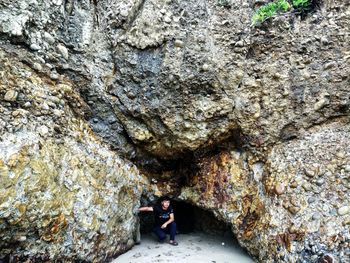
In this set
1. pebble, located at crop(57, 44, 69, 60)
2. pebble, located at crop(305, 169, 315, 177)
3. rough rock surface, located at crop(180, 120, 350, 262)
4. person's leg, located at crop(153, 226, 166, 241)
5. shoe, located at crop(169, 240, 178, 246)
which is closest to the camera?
rough rock surface, located at crop(180, 120, 350, 262)

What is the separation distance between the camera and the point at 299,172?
4.94 metres

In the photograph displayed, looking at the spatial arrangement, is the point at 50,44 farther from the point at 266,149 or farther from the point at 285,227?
the point at 285,227

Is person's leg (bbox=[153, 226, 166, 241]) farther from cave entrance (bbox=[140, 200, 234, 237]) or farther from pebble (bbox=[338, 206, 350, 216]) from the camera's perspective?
pebble (bbox=[338, 206, 350, 216])

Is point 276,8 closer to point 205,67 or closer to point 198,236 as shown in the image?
point 205,67

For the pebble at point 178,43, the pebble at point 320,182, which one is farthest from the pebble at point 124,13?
the pebble at point 320,182

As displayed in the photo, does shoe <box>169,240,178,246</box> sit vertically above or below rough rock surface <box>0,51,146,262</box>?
below

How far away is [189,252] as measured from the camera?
577 centimetres

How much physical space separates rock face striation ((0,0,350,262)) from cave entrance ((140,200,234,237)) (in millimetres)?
999

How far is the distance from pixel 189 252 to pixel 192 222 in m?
1.68

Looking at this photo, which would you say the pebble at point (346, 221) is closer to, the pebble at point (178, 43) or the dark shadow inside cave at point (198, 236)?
the dark shadow inside cave at point (198, 236)

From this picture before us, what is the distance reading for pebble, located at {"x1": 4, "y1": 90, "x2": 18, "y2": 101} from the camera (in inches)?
161

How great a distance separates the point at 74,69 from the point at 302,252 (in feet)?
15.3

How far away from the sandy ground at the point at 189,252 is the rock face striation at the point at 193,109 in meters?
0.34

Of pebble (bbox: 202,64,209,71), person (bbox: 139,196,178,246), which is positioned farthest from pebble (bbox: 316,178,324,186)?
person (bbox: 139,196,178,246)
